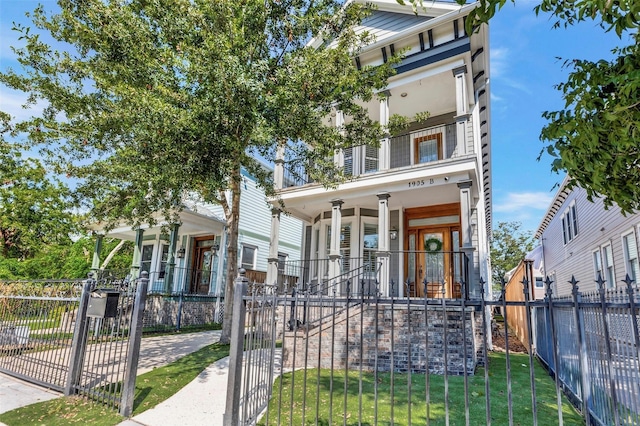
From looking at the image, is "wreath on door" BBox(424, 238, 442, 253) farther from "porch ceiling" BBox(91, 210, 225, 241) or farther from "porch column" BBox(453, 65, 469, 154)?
"porch ceiling" BBox(91, 210, 225, 241)

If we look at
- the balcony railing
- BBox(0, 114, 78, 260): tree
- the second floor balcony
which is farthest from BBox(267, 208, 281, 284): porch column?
BBox(0, 114, 78, 260): tree

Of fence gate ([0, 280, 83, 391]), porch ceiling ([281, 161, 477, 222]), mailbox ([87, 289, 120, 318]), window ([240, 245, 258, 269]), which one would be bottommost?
fence gate ([0, 280, 83, 391])

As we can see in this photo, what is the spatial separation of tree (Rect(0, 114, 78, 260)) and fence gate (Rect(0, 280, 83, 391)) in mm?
10541

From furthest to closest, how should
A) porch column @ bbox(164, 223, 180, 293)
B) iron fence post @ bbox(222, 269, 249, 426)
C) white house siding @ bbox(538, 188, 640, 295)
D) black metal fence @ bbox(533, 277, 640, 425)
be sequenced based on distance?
porch column @ bbox(164, 223, 180, 293) < white house siding @ bbox(538, 188, 640, 295) < iron fence post @ bbox(222, 269, 249, 426) < black metal fence @ bbox(533, 277, 640, 425)

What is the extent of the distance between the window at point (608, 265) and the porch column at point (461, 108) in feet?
22.6

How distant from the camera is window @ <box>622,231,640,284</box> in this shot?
973 cm

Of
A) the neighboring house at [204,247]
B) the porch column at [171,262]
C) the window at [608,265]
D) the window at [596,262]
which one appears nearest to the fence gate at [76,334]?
the porch column at [171,262]

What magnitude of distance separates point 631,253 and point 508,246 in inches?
993

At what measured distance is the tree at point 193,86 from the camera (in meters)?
5.67

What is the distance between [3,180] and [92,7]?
13.2 m

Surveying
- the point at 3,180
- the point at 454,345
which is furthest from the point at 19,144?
the point at 454,345

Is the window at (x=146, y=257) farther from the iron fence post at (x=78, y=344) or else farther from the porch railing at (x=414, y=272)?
the iron fence post at (x=78, y=344)

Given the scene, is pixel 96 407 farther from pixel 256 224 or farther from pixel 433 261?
pixel 256 224

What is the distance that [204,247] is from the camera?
1631 centimetres
